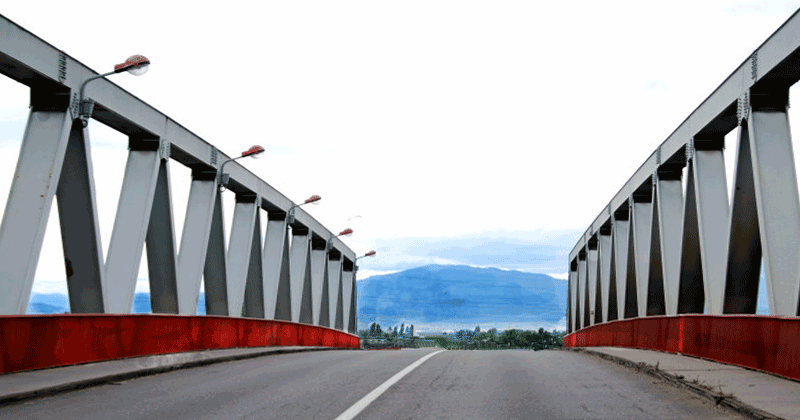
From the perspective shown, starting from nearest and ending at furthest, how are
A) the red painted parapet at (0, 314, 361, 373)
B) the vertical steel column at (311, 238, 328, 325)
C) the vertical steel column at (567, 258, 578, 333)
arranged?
the red painted parapet at (0, 314, 361, 373)
the vertical steel column at (311, 238, 328, 325)
the vertical steel column at (567, 258, 578, 333)

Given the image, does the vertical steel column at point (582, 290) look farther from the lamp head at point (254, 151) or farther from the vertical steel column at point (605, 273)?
the lamp head at point (254, 151)

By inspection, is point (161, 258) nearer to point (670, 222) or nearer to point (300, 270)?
point (670, 222)

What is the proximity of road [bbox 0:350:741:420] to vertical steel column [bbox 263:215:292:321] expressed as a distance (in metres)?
18.6

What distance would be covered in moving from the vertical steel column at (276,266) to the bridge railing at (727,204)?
41.5ft

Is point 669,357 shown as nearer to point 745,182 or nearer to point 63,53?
point 745,182

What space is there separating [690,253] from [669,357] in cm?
788

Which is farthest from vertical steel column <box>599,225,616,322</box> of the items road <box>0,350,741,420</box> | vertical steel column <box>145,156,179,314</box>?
road <box>0,350,741,420</box>

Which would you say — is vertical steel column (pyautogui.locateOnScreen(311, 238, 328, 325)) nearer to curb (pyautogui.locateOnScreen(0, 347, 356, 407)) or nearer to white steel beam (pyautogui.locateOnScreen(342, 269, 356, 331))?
white steel beam (pyautogui.locateOnScreen(342, 269, 356, 331))

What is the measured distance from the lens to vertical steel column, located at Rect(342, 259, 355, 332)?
2298 inches

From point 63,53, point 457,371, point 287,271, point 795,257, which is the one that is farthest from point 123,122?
point 287,271

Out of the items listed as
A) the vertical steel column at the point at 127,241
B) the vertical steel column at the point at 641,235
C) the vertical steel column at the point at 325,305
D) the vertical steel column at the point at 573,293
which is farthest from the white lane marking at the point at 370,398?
the vertical steel column at the point at 573,293

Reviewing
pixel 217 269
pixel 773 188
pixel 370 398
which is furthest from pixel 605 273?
pixel 370 398

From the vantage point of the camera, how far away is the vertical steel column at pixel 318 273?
146ft

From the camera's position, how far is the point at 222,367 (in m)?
15.5
